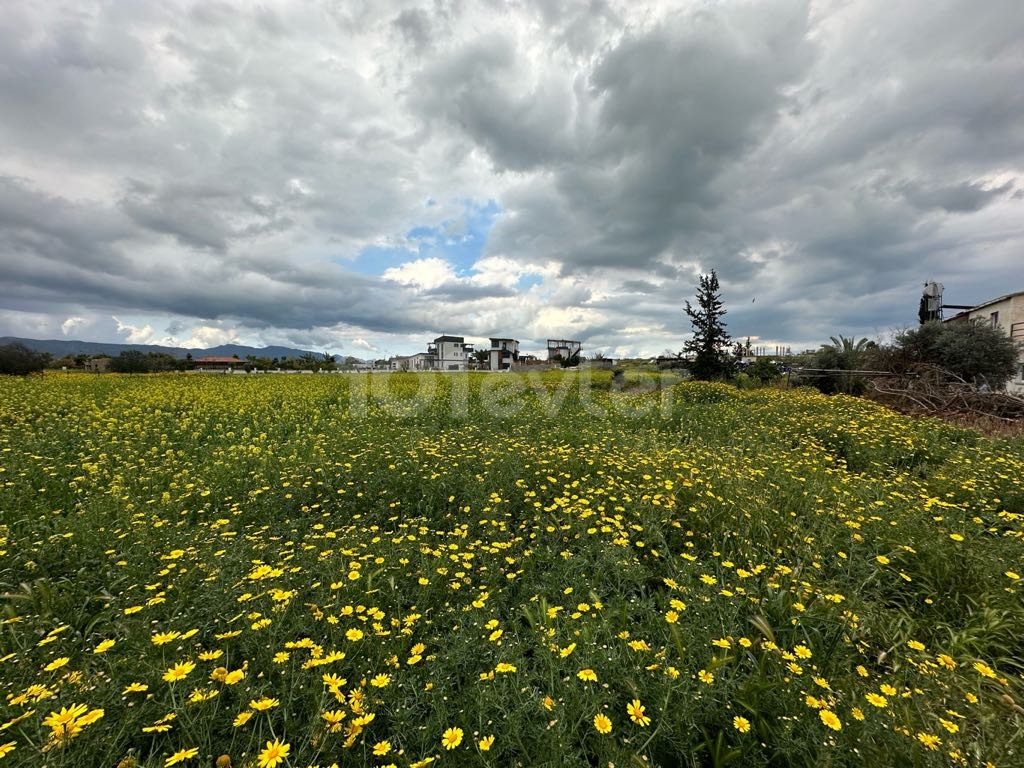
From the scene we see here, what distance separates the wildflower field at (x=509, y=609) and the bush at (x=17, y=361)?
25002 mm

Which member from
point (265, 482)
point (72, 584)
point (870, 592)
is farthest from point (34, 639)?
point (870, 592)

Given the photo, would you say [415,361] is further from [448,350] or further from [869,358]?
[869,358]

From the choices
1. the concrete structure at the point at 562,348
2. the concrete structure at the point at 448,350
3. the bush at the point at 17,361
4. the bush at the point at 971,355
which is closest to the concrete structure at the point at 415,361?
the concrete structure at the point at 448,350

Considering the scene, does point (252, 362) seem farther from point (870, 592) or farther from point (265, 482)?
point (870, 592)

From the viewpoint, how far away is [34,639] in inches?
91.3

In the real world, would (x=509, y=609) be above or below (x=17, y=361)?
below

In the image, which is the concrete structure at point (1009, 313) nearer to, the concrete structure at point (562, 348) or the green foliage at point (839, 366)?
the green foliage at point (839, 366)

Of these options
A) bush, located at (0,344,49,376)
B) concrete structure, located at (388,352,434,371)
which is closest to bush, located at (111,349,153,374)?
bush, located at (0,344,49,376)

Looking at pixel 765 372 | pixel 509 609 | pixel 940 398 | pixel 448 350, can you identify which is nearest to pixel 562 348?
pixel 448 350

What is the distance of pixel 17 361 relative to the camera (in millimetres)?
21828

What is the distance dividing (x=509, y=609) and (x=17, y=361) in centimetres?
3302

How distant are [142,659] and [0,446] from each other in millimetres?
7675

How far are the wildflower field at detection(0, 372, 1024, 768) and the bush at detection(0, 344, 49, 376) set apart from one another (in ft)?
82.0

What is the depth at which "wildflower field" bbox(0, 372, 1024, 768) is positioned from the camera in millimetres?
1631
